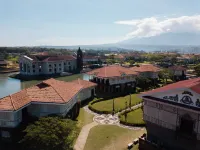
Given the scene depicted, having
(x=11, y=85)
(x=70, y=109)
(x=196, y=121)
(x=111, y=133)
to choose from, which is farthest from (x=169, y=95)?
(x=11, y=85)

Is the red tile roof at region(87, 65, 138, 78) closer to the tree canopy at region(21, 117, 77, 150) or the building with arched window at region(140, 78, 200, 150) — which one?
the building with arched window at region(140, 78, 200, 150)

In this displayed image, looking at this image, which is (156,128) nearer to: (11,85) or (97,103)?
(97,103)

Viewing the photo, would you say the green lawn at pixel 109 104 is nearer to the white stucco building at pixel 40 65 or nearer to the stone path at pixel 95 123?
the stone path at pixel 95 123

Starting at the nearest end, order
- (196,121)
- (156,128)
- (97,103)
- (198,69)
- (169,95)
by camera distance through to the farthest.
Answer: (196,121) → (169,95) → (156,128) → (97,103) → (198,69)

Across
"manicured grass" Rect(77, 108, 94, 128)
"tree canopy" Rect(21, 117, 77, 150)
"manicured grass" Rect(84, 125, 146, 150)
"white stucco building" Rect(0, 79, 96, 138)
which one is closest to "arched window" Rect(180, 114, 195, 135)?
"manicured grass" Rect(84, 125, 146, 150)

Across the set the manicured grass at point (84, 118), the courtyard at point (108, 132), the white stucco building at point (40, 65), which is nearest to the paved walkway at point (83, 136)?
the courtyard at point (108, 132)

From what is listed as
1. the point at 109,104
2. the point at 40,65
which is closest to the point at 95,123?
the point at 109,104
